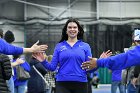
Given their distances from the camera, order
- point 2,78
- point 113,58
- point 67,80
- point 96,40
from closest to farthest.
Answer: point 113,58
point 2,78
point 67,80
point 96,40

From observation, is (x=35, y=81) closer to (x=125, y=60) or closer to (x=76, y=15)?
(x=125, y=60)

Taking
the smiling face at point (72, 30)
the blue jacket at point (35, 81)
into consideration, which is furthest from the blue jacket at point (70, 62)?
the blue jacket at point (35, 81)

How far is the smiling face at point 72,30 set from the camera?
7.09m

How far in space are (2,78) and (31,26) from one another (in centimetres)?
2616

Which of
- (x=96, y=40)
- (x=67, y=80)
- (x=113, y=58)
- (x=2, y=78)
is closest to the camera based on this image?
(x=113, y=58)

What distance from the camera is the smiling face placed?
7091 millimetres

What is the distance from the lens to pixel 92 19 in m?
32.0

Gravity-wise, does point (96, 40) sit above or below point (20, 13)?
below

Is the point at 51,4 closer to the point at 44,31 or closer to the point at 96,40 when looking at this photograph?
the point at 44,31

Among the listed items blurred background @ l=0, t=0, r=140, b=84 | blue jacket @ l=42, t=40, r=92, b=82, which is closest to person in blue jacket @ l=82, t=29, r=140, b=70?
blue jacket @ l=42, t=40, r=92, b=82

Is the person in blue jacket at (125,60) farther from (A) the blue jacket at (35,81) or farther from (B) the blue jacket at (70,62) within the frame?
(A) the blue jacket at (35,81)

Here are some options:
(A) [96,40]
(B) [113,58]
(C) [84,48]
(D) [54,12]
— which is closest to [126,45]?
(A) [96,40]

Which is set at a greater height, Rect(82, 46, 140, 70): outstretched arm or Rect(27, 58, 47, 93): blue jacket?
Rect(82, 46, 140, 70): outstretched arm

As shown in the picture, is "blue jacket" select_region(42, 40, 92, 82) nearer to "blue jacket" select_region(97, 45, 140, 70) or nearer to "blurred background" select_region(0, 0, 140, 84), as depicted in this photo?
"blue jacket" select_region(97, 45, 140, 70)
